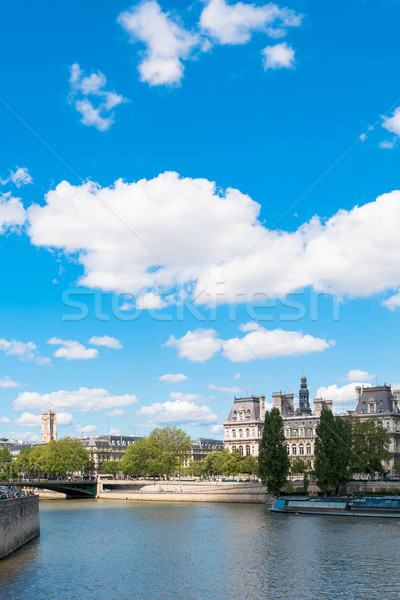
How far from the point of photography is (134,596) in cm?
3988

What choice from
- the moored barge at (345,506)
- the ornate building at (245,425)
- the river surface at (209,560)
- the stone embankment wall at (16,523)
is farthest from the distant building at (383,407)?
the stone embankment wall at (16,523)

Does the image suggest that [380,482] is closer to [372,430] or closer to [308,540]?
[372,430]

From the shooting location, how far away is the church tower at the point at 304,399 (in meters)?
179

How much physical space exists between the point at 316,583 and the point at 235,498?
70834mm

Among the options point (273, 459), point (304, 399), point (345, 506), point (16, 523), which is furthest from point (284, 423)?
point (16, 523)

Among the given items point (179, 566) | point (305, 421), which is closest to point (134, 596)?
point (179, 566)

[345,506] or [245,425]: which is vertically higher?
[245,425]

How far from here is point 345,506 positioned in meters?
→ 83.1

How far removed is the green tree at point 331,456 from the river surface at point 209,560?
2135cm

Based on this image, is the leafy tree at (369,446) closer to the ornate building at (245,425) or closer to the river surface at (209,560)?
the river surface at (209,560)

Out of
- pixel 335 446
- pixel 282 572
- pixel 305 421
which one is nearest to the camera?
pixel 282 572

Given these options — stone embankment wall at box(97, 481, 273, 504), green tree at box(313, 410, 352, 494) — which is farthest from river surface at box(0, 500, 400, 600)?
stone embankment wall at box(97, 481, 273, 504)

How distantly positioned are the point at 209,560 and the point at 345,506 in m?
36.8

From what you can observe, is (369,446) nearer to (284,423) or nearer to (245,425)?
(284,423)
